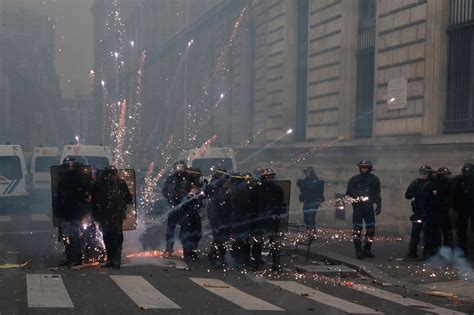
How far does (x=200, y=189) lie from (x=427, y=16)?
7.70 meters

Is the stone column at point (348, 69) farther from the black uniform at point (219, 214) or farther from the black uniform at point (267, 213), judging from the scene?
the black uniform at point (267, 213)

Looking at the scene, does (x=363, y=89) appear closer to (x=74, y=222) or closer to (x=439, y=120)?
(x=439, y=120)

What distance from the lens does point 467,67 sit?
53.7 ft

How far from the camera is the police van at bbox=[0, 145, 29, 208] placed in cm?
2223

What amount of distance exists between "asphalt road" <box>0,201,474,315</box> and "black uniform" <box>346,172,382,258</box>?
161 centimetres

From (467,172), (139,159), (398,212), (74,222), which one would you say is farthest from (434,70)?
(139,159)

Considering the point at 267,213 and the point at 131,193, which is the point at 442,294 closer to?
the point at 267,213

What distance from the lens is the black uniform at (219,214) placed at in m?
11.9

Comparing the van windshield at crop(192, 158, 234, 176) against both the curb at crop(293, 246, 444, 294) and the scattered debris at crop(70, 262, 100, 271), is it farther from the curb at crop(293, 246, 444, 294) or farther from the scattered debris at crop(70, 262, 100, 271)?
the scattered debris at crop(70, 262, 100, 271)

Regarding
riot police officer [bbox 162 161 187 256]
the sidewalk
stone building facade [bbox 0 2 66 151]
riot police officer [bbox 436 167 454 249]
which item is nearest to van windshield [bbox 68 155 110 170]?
the sidewalk

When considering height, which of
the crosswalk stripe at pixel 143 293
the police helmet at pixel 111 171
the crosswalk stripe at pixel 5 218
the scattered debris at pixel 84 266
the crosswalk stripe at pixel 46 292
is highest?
the police helmet at pixel 111 171

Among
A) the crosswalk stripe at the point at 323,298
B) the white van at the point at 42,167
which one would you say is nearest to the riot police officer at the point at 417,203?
the crosswalk stripe at the point at 323,298

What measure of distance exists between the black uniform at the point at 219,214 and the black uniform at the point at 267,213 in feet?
1.64

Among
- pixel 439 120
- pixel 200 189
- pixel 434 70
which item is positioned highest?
pixel 434 70
